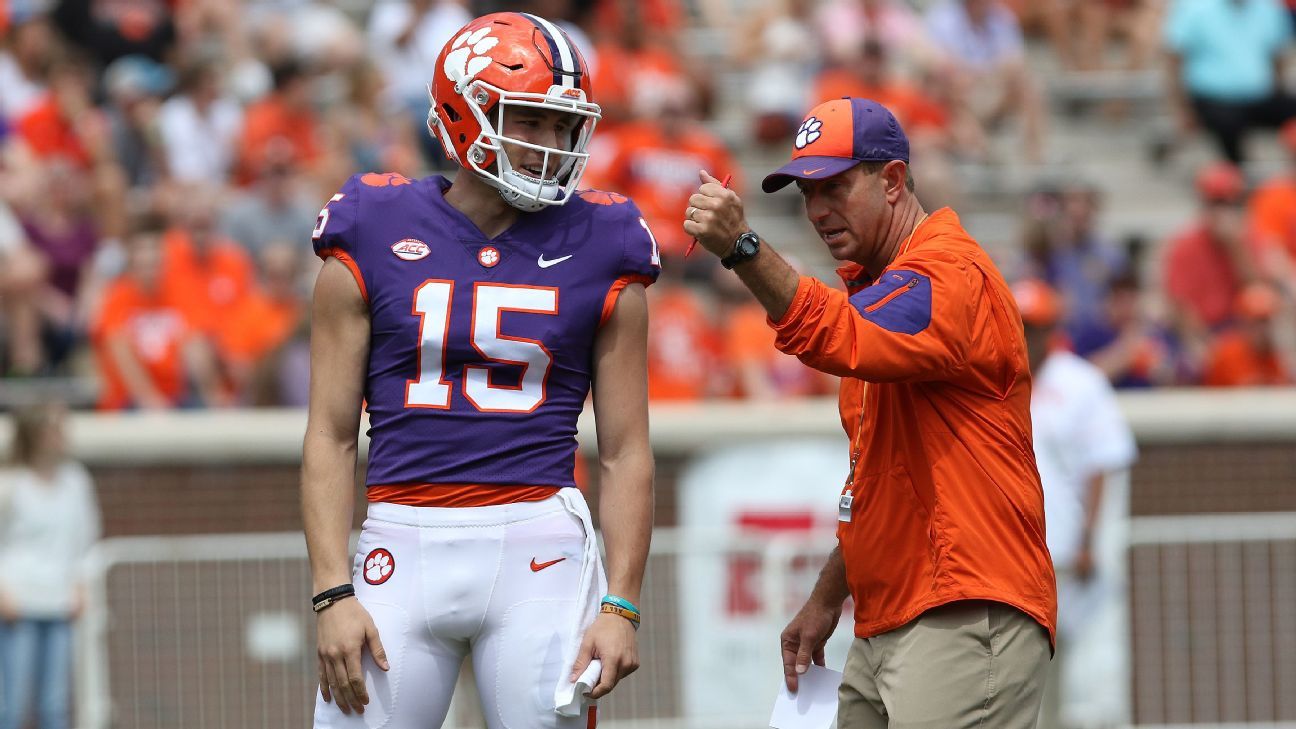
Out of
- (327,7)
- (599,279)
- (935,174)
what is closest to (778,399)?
(935,174)

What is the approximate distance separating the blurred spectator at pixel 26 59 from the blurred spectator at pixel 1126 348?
23.0 feet

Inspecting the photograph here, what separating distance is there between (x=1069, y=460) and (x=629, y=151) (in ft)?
13.5

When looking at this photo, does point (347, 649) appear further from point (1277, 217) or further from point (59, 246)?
point (1277, 217)

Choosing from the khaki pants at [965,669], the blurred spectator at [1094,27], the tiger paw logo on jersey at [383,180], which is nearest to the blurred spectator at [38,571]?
the tiger paw logo on jersey at [383,180]

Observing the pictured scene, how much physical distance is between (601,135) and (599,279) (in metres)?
7.81

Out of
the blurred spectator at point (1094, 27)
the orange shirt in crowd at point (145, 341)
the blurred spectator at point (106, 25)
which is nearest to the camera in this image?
the orange shirt in crowd at point (145, 341)

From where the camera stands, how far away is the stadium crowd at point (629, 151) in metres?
10.8

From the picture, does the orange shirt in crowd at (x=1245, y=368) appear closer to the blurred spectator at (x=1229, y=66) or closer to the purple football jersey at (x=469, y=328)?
the blurred spectator at (x=1229, y=66)

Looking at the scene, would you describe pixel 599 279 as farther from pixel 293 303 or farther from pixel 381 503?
pixel 293 303

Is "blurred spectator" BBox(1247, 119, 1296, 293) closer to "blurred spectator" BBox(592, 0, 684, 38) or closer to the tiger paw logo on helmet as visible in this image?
"blurred spectator" BBox(592, 0, 684, 38)

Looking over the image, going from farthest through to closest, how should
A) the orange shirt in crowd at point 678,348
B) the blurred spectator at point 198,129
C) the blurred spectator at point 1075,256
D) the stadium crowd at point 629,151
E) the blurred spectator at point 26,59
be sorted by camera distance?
the blurred spectator at point 26,59
the blurred spectator at point 198,129
the blurred spectator at point 1075,256
the stadium crowd at point 629,151
the orange shirt in crowd at point 678,348

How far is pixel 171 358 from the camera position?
10.6 m

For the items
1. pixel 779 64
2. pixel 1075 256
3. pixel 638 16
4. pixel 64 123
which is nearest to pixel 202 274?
pixel 64 123

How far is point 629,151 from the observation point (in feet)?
39.0
